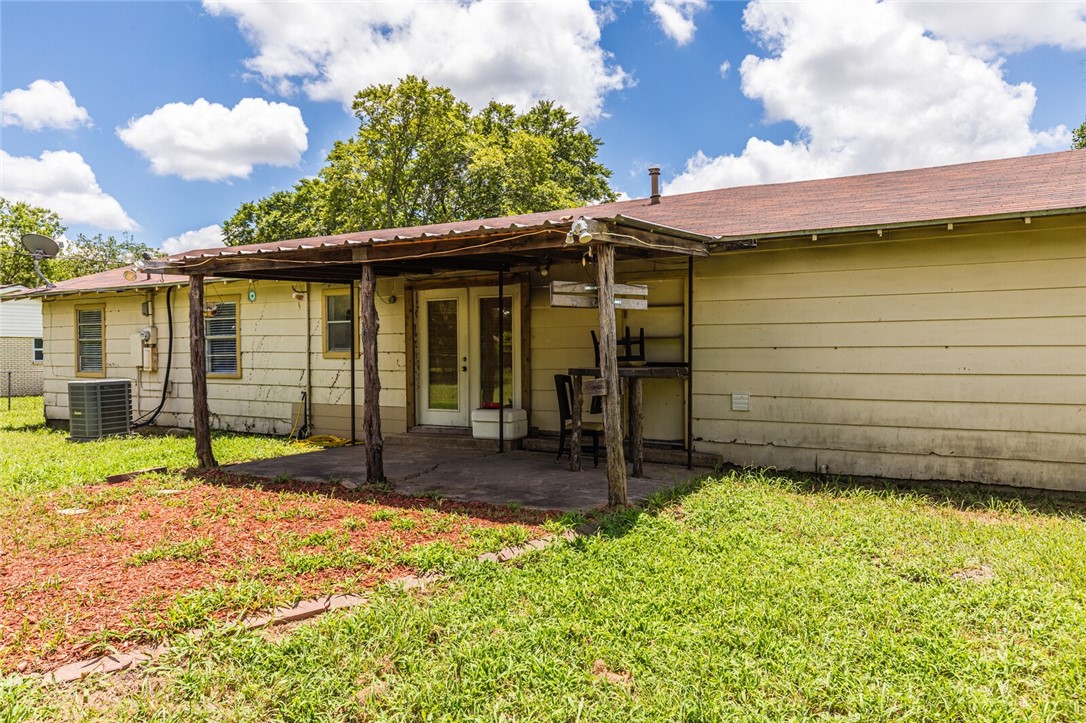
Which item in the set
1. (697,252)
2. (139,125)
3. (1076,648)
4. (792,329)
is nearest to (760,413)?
(792,329)

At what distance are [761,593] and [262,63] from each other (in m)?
23.7

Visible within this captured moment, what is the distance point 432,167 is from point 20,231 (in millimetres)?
20675

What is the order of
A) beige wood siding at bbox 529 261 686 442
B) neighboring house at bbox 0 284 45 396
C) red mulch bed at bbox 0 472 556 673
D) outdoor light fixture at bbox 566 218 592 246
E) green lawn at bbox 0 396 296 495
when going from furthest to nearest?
neighboring house at bbox 0 284 45 396, beige wood siding at bbox 529 261 686 442, green lawn at bbox 0 396 296 495, outdoor light fixture at bbox 566 218 592 246, red mulch bed at bbox 0 472 556 673

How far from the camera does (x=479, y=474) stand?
6195mm

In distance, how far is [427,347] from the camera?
27.6 ft

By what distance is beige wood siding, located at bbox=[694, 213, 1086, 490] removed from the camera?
5254 millimetres

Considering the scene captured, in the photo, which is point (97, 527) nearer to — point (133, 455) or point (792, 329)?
point (133, 455)

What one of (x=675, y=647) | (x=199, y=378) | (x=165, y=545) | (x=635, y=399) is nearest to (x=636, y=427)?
(x=635, y=399)

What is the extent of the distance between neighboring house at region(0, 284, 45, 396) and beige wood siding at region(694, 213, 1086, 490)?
67.6 feet

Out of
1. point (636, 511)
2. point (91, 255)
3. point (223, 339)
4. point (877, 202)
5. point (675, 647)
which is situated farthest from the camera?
point (91, 255)

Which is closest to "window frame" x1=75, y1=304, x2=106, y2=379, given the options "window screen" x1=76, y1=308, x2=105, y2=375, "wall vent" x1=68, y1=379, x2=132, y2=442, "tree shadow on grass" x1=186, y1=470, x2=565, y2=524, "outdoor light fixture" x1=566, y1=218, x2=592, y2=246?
"window screen" x1=76, y1=308, x2=105, y2=375

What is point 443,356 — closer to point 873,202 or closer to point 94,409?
point 873,202

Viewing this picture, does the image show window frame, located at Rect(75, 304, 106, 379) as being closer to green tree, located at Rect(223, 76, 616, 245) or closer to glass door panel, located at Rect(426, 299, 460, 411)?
glass door panel, located at Rect(426, 299, 460, 411)

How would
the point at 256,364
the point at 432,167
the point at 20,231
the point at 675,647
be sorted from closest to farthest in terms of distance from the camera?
the point at 675,647, the point at 256,364, the point at 432,167, the point at 20,231
